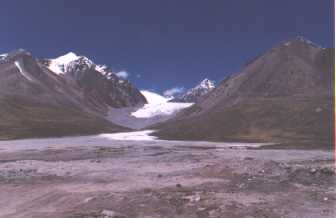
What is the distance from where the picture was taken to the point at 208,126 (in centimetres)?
15788

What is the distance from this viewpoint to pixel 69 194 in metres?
24.7

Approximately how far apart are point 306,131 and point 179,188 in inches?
4416

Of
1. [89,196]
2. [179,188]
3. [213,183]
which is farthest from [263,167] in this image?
[89,196]

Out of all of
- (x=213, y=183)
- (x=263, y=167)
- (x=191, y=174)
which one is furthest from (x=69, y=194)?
(x=263, y=167)

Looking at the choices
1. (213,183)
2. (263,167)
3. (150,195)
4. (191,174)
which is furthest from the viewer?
(263,167)

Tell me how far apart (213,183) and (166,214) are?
945cm

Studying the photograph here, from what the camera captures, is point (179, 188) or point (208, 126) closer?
point (179, 188)

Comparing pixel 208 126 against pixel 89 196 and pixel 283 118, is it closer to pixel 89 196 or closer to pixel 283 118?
pixel 283 118

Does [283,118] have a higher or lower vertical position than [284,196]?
higher

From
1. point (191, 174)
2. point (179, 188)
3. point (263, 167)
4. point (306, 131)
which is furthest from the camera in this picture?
point (306, 131)

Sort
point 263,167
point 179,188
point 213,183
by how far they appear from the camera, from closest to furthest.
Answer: point 179,188 → point 213,183 → point 263,167

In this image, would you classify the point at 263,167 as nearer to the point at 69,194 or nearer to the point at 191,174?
the point at 191,174

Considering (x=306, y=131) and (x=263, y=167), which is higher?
(x=306, y=131)

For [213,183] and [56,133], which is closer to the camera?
[213,183]
